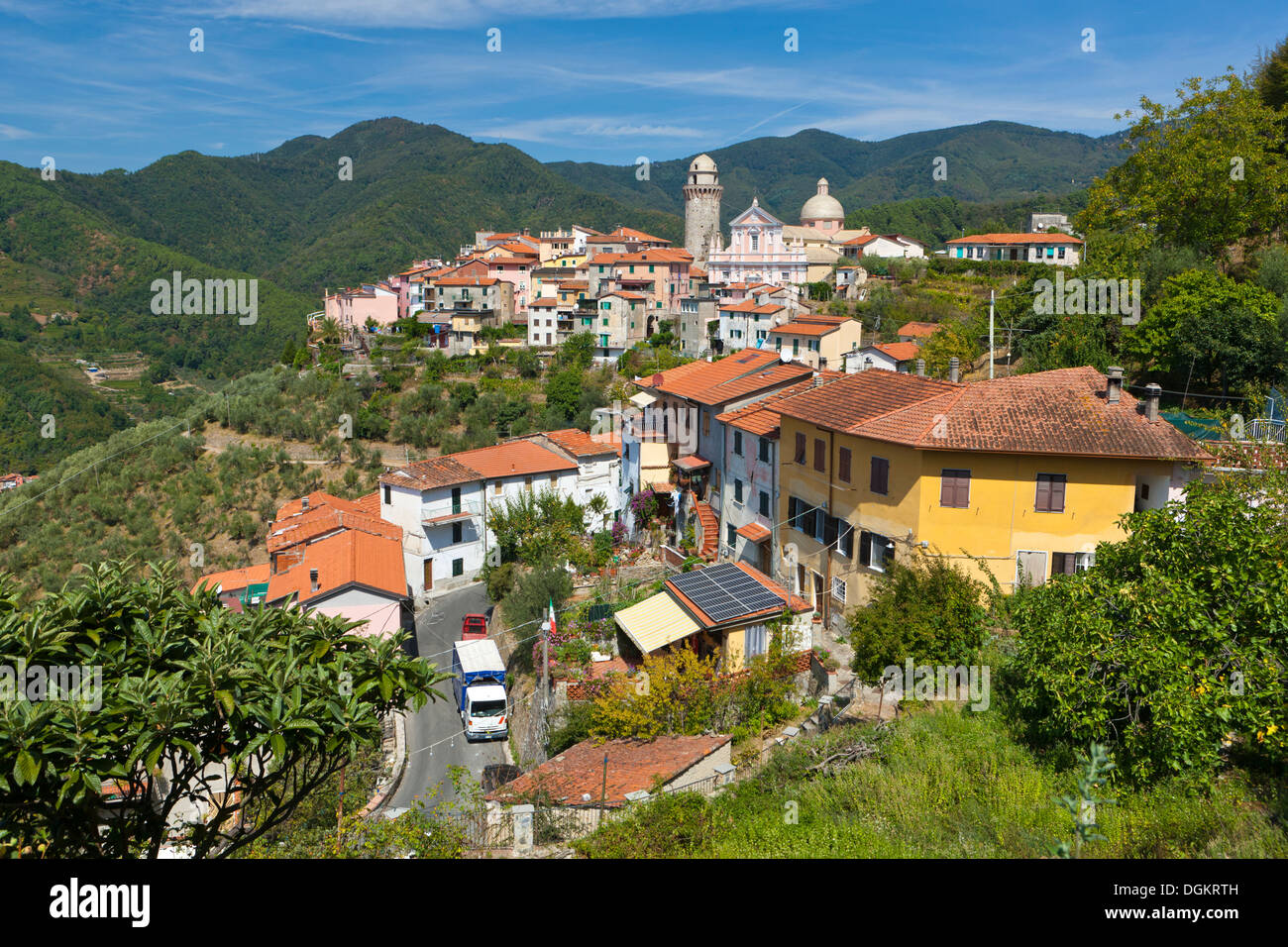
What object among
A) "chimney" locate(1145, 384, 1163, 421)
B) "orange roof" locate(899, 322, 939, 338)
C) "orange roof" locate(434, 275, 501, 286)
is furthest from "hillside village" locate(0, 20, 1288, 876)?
"orange roof" locate(434, 275, 501, 286)

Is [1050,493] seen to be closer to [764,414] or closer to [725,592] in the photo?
[725,592]

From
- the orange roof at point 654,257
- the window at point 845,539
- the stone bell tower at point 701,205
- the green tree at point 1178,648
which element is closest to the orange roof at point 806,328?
the orange roof at point 654,257

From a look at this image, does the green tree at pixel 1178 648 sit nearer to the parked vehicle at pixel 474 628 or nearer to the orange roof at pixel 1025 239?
the parked vehicle at pixel 474 628

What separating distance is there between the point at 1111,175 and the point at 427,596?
120 ft

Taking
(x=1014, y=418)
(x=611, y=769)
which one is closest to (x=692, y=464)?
(x=1014, y=418)

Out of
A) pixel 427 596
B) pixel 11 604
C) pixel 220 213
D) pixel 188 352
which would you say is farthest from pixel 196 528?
pixel 220 213

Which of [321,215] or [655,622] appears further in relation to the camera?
[321,215]

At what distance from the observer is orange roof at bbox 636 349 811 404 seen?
31891mm

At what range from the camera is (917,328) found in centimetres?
5712

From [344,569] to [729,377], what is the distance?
53.2 feet

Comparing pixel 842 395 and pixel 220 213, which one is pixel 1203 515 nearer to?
pixel 842 395

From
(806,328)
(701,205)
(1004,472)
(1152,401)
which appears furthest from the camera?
(701,205)

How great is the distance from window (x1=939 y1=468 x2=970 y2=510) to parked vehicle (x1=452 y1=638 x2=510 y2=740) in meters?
13.6

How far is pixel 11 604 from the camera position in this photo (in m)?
7.95
